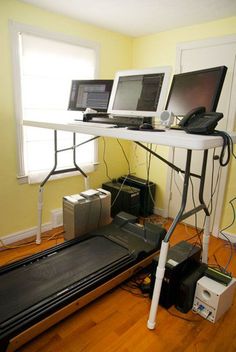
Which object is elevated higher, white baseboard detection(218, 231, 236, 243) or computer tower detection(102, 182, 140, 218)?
computer tower detection(102, 182, 140, 218)

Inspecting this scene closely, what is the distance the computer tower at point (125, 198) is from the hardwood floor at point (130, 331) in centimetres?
129

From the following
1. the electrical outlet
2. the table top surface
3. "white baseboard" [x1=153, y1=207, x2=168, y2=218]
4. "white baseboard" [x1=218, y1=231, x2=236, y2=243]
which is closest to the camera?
the table top surface

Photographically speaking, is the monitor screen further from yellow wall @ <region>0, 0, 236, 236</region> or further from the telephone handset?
yellow wall @ <region>0, 0, 236, 236</region>

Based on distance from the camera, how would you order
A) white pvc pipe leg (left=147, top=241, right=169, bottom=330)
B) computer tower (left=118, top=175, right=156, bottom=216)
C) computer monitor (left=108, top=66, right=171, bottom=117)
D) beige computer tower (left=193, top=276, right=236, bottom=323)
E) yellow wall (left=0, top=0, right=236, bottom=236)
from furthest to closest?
1. computer tower (left=118, top=175, right=156, bottom=216)
2. yellow wall (left=0, top=0, right=236, bottom=236)
3. computer monitor (left=108, top=66, right=171, bottom=117)
4. beige computer tower (left=193, top=276, right=236, bottom=323)
5. white pvc pipe leg (left=147, top=241, right=169, bottom=330)

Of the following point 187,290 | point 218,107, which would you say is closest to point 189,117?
point 187,290

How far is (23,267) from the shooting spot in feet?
6.37

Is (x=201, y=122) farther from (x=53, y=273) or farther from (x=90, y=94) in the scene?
(x=53, y=273)

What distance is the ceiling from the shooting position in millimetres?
2137

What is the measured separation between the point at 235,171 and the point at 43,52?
2.34 m

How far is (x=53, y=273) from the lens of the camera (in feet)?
6.07

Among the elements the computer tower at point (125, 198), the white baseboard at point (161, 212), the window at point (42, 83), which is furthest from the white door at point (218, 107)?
the window at point (42, 83)

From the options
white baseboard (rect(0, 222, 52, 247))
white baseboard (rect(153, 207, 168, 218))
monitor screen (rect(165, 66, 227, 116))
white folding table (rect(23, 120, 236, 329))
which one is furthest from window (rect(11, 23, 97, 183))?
white baseboard (rect(153, 207, 168, 218))

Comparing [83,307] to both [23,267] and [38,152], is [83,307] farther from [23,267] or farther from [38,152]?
[38,152]

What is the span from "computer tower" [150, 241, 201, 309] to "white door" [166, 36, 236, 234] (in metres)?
1.08
